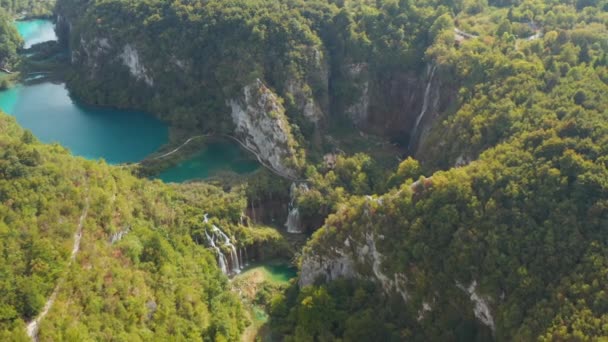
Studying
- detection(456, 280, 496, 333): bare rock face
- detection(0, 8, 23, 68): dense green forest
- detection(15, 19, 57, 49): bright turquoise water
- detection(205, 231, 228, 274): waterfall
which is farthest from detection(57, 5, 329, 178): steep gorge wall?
detection(456, 280, 496, 333): bare rock face

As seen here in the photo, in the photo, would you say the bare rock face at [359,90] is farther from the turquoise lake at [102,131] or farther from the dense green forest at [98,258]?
the dense green forest at [98,258]

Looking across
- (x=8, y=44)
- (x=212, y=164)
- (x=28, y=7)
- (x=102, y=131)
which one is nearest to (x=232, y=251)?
(x=212, y=164)

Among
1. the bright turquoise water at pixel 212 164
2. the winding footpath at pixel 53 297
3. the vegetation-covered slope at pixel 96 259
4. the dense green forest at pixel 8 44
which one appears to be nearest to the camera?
the winding footpath at pixel 53 297

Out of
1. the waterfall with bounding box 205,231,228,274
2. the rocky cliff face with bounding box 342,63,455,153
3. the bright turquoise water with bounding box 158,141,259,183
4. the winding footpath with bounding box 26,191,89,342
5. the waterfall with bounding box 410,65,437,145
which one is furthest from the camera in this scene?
the rocky cliff face with bounding box 342,63,455,153

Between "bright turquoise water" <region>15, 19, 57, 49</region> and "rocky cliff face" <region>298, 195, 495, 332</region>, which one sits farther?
"bright turquoise water" <region>15, 19, 57, 49</region>

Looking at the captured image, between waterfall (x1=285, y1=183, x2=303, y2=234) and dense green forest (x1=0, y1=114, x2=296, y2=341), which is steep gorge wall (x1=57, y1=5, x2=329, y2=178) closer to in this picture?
waterfall (x1=285, y1=183, x2=303, y2=234)

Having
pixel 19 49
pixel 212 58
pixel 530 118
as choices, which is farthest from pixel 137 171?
pixel 19 49

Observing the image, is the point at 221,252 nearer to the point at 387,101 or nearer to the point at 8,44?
the point at 387,101

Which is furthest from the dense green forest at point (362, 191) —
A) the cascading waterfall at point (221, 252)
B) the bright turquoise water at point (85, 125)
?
the bright turquoise water at point (85, 125)
